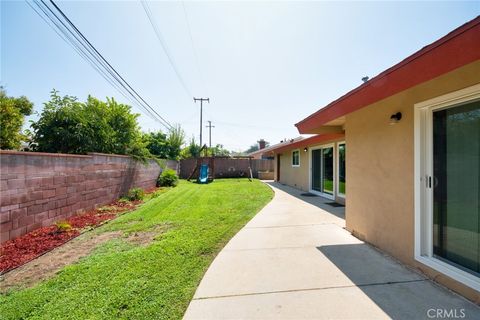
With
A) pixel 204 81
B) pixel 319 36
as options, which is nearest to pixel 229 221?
pixel 319 36

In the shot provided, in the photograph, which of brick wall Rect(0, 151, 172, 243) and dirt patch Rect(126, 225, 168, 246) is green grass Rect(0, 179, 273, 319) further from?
brick wall Rect(0, 151, 172, 243)

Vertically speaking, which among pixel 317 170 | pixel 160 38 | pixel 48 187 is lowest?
pixel 48 187

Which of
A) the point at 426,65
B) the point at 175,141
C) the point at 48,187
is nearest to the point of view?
the point at 426,65

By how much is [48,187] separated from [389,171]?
6717mm

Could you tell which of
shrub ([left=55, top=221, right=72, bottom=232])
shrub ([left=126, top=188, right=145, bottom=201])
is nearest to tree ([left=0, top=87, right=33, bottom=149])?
shrub ([left=126, top=188, right=145, bottom=201])

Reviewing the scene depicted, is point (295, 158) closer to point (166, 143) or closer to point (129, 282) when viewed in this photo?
point (166, 143)

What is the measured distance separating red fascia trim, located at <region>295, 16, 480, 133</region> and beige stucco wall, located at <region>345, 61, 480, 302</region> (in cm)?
45

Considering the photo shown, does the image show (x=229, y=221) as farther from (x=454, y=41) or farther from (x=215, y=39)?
(x=215, y=39)

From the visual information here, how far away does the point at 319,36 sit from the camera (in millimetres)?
7016

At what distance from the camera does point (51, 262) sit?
3.51m

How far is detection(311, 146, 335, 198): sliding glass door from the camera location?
905cm

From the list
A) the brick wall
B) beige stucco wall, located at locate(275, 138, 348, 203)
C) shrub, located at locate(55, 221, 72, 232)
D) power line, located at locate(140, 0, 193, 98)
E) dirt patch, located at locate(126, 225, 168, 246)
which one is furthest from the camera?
beige stucco wall, located at locate(275, 138, 348, 203)

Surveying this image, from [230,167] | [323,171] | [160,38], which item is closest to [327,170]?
[323,171]

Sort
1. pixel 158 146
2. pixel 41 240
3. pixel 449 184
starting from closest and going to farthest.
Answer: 1. pixel 449 184
2. pixel 41 240
3. pixel 158 146
